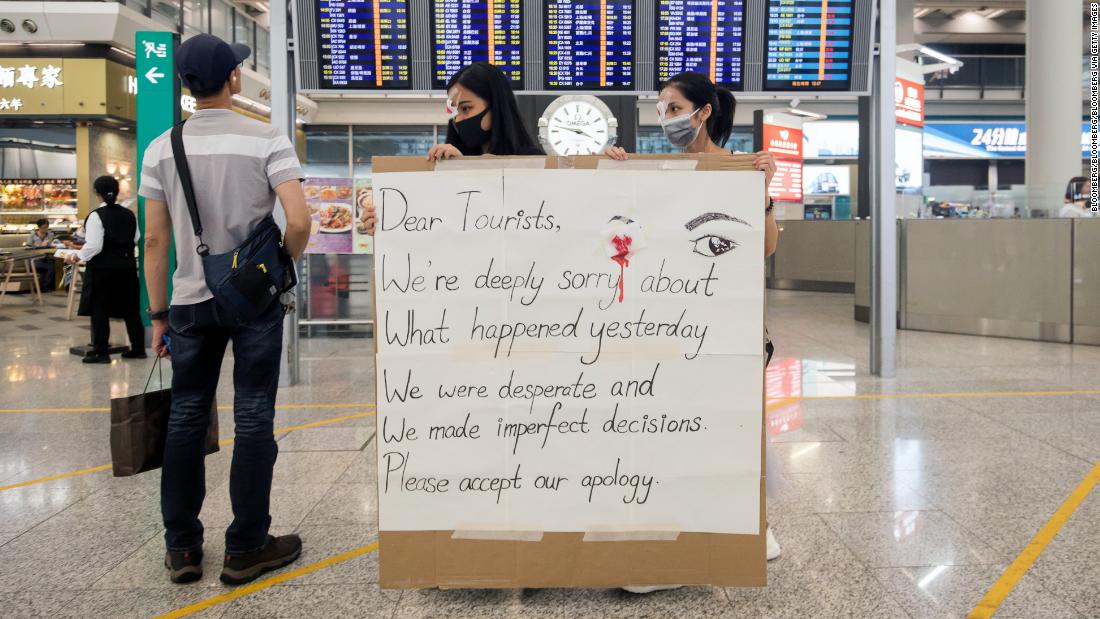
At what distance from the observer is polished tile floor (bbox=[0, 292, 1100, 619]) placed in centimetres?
250

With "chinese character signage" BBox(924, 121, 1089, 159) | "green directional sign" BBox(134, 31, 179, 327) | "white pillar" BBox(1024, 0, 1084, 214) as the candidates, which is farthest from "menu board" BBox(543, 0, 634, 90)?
"chinese character signage" BBox(924, 121, 1089, 159)

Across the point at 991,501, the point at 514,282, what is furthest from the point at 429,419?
the point at 991,501

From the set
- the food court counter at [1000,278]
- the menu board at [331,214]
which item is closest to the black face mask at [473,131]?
the menu board at [331,214]

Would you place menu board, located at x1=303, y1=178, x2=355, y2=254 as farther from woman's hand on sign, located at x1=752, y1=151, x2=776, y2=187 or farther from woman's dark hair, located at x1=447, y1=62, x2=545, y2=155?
woman's hand on sign, located at x1=752, y1=151, x2=776, y2=187

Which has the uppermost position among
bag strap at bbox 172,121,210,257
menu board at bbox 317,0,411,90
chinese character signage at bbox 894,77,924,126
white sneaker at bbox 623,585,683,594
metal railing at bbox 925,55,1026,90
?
metal railing at bbox 925,55,1026,90

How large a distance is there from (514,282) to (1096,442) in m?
3.45

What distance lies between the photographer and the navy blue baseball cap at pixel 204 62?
8.36 ft

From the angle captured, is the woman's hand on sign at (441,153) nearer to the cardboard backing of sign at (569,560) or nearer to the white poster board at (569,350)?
the white poster board at (569,350)

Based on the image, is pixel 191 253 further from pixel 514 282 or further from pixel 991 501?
pixel 991 501

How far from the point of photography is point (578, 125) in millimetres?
8531

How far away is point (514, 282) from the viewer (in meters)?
2.39

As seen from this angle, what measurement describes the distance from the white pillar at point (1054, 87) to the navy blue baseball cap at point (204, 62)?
484 inches

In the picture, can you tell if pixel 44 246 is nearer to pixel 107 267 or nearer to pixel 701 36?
pixel 107 267

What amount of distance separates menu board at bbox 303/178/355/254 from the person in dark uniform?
152cm
